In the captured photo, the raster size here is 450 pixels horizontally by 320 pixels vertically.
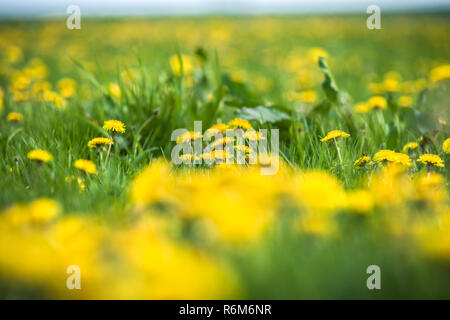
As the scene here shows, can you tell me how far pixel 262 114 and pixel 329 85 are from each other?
488 millimetres

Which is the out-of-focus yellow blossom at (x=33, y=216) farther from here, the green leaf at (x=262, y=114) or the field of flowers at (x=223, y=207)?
the green leaf at (x=262, y=114)

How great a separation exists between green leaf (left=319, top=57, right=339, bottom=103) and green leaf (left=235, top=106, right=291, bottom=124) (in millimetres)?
332

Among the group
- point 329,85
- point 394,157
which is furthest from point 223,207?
point 329,85

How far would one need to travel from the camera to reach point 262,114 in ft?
6.88

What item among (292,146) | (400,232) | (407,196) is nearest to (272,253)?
(400,232)

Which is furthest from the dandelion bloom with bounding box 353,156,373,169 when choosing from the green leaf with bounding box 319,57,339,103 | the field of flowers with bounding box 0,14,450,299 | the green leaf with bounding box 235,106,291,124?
the green leaf with bounding box 319,57,339,103

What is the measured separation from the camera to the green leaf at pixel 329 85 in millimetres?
2240

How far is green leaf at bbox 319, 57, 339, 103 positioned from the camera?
2240mm

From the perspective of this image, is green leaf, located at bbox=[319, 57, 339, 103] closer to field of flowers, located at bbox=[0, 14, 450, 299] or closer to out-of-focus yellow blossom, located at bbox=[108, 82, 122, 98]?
field of flowers, located at bbox=[0, 14, 450, 299]

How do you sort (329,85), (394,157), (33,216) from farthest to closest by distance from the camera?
(329,85), (394,157), (33,216)

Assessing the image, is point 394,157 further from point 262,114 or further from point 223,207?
point 223,207

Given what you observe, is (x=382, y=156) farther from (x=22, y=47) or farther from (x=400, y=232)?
(x=22, y=47)

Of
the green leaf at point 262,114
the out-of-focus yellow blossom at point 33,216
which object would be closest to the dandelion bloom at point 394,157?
the green leaf at point 262,114

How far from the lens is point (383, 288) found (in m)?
0.84
